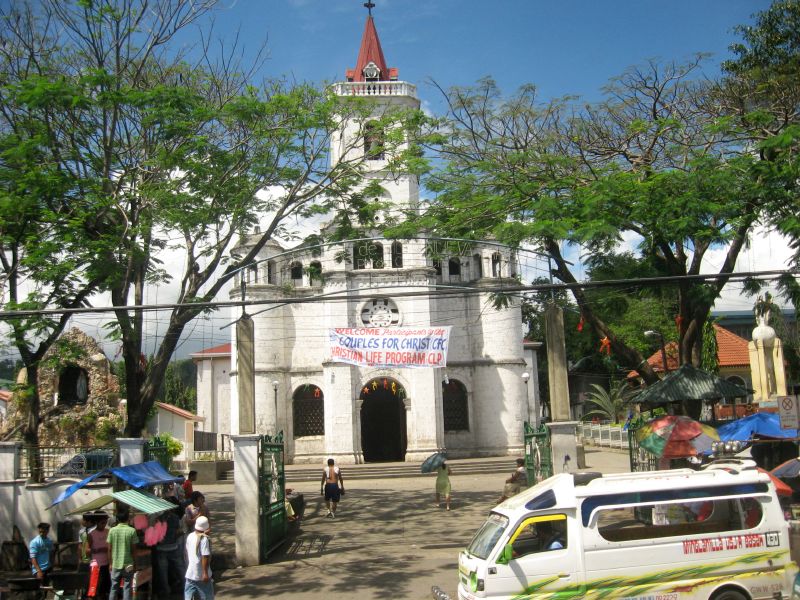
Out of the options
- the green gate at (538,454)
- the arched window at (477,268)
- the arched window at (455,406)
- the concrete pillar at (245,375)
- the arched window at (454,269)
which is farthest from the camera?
the arched window at (454,269)

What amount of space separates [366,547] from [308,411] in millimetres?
18099

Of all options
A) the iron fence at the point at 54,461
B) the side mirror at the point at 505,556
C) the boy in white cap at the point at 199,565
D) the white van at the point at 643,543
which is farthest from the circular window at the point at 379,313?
the side mirror at the point at 505,556

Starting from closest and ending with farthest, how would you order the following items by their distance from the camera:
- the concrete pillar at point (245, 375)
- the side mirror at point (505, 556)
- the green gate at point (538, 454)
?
the side mirror at point (505, 556) → the concrete pillar at point (245, 375) → the green gate at point (538, 454)

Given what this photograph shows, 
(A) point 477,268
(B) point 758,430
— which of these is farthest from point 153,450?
(A) point 477,268

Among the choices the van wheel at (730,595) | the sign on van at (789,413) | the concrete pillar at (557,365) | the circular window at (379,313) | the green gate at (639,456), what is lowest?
the van wheel at (730,595)

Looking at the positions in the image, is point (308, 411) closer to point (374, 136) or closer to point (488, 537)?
point (374, 136)

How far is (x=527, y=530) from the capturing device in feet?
30.9

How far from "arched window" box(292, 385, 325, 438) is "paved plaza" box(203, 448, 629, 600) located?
811 cm

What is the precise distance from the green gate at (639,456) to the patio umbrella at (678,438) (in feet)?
4.40

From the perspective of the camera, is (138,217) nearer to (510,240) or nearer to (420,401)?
(510,240)

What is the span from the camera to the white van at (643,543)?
9.11 meters

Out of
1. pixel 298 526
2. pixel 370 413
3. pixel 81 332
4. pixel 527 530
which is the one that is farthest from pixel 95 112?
pixel 370 413

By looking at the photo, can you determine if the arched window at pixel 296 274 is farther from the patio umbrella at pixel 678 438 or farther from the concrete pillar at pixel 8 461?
the patio umbrella at pixel 678 438

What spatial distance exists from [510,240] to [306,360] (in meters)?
19.1
